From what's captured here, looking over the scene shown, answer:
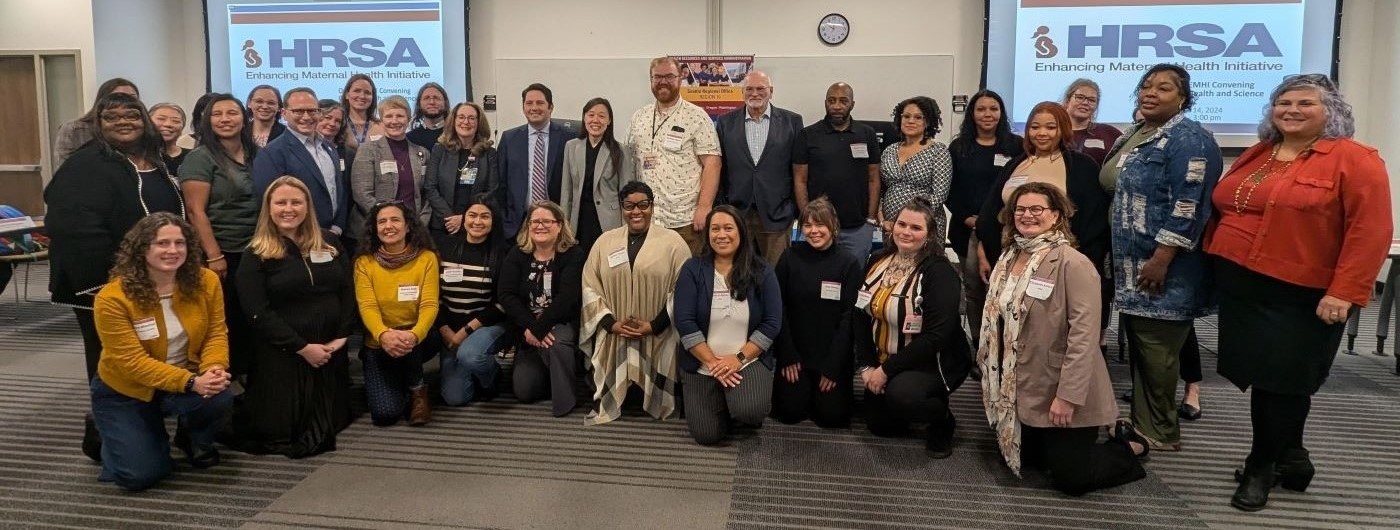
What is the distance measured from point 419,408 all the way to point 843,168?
2292 millimetres

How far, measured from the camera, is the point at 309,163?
3701 mm

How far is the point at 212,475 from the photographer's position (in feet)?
9.27

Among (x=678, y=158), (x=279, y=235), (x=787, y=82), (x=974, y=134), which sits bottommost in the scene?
(x=279, y=235)

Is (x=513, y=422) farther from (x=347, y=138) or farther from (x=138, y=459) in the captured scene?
(x=347, y=138)

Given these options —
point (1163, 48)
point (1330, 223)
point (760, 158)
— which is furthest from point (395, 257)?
point (1163, 48)

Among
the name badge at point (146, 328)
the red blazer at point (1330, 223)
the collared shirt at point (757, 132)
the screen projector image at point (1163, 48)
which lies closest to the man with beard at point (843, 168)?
the collared shirt at point (757, 132)

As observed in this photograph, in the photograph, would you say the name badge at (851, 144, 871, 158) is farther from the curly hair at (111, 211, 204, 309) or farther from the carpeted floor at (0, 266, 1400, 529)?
the curly hair at (111, 211, 204, 309)

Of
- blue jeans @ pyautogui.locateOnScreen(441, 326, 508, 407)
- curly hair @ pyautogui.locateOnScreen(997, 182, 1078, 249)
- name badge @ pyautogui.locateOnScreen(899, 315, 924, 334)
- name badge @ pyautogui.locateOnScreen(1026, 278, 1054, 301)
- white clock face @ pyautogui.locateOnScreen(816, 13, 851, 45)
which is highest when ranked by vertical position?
white clock face @ pyautogui.locateOnScreen(816, 13, 851, 45)

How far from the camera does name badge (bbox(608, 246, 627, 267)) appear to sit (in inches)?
137

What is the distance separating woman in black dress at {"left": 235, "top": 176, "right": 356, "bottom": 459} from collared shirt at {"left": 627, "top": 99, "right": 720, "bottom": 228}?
1.56 meters

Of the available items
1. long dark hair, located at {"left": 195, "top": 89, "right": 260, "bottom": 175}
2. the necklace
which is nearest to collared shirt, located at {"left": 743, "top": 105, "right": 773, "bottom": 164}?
the necklace

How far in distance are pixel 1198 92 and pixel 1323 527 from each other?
16.1 ft

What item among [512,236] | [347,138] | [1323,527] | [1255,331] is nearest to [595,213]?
[512,236]

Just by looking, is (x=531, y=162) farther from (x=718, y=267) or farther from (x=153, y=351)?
(x=153, y=351)
